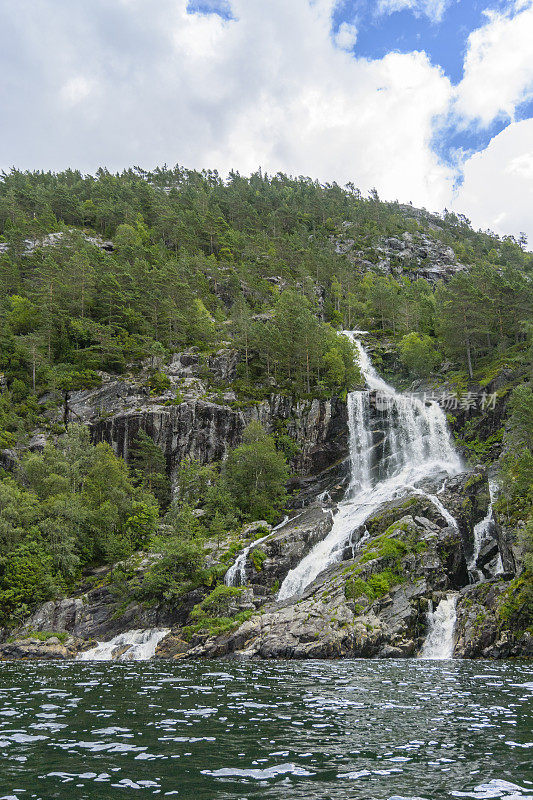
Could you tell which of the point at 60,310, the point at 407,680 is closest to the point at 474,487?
the point at 407,680

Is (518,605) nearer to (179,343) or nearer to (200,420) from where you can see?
(200,420)

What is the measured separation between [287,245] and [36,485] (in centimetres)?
9133

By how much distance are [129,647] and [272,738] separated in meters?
35.4

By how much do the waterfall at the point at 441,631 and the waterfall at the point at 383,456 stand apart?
1208cm

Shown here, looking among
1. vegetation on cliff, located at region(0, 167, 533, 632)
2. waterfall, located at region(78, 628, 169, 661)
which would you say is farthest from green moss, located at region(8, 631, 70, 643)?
waterfall, located at region(78, 628, 169, 661)

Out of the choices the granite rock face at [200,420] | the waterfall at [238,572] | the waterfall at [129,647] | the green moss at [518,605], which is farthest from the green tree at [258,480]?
Answer: the green moss at [518,605]

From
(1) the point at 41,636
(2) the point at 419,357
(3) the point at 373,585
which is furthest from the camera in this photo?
(2) the point at 419,357

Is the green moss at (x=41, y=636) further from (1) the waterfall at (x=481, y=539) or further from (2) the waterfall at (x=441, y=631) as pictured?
(1) the waterfall at (x=481, y=539)

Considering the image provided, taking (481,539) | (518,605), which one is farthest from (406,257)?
(518,605)

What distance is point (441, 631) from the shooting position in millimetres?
37219

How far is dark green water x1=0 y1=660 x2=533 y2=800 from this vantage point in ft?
30.2

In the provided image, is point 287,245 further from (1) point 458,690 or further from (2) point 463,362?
(1) point 458,690

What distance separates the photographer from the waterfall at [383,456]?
2084 inches

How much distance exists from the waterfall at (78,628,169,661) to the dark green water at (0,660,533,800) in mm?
19337
